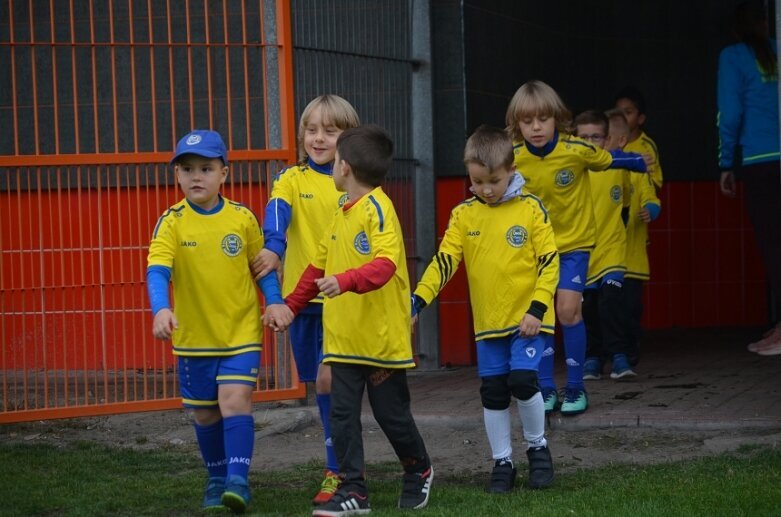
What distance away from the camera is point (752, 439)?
6.98 metres

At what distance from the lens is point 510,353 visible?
638cm

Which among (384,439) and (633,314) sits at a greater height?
(633,314)

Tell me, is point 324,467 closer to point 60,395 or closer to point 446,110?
point 60,395

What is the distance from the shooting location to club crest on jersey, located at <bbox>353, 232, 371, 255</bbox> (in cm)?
579

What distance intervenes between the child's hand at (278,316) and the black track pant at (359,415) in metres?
0.27

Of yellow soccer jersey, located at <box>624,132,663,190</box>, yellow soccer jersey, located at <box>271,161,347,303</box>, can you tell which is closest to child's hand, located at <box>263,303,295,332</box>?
Answer: yellow soccer jersey, located at <box>271,161,347,303</box>

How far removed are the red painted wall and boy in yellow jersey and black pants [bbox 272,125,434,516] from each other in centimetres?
701

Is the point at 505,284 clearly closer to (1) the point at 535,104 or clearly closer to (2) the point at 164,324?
(1) the point at 535,104

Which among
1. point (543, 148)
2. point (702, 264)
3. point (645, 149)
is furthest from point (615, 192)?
point (702, 264)

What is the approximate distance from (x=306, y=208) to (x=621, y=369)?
3527 mm

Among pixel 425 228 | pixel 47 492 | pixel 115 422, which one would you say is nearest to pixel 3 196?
pixel 115 422

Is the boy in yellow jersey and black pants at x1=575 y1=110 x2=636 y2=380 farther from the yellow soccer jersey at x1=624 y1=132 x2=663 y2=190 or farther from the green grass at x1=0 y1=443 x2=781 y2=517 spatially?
the green grass at x1=0 y1=443 x2=781 y2=517

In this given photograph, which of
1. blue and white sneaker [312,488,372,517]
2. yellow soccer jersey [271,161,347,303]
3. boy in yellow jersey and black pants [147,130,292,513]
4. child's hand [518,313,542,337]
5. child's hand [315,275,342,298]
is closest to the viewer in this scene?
child's hand [315,275,342,298]

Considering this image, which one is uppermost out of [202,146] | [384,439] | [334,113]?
[334,113]
